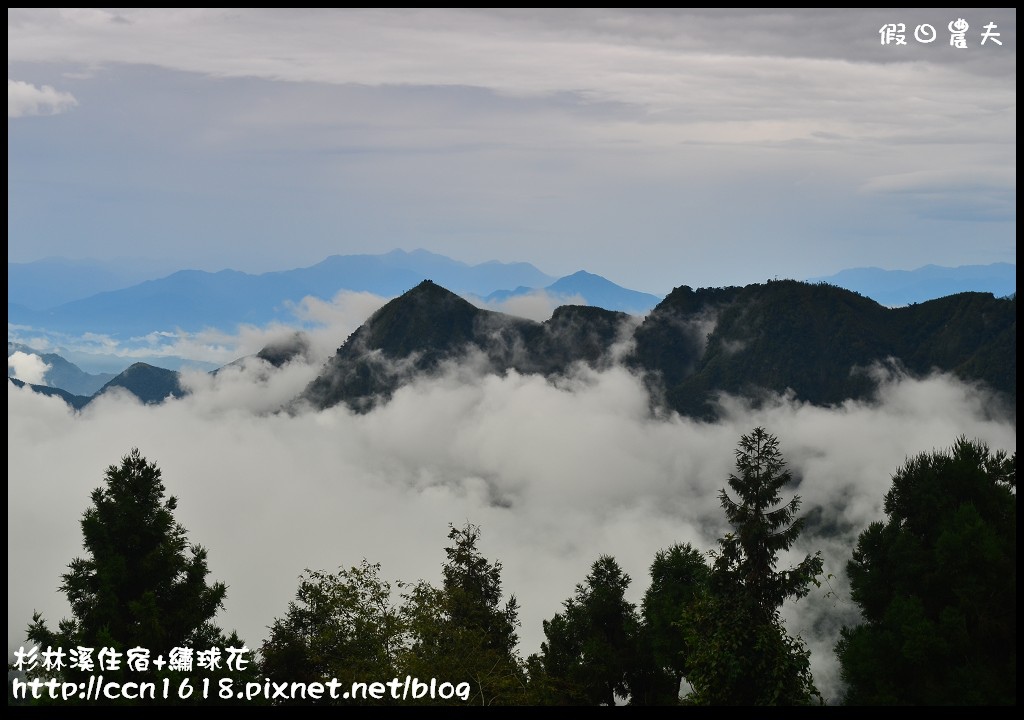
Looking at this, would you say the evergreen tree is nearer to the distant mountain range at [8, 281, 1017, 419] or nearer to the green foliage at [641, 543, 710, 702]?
the green foliage at [641, 543, 710, 702]

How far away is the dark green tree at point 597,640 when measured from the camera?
135 feet

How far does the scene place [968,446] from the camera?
111 feet

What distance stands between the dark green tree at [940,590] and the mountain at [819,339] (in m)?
124

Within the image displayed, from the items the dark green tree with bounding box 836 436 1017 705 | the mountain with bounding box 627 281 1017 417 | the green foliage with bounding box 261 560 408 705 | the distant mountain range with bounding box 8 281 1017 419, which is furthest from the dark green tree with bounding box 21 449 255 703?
the mountain with bounding box 627 281 1017 417

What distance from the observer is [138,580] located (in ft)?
83.7

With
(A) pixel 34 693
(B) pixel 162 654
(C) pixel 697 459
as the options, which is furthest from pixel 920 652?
(C) pixel 697 459

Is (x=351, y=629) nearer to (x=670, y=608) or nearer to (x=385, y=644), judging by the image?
(x=385, y=644)

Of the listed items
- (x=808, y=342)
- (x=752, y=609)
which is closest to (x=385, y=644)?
(x=752, y=609)

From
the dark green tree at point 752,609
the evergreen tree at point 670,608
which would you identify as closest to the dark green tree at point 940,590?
the dark green tree at point 752,609

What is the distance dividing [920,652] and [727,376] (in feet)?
471

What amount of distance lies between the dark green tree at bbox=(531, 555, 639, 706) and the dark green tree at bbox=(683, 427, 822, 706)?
16.7 meters

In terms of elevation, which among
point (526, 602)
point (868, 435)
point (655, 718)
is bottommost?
point (526, 602)

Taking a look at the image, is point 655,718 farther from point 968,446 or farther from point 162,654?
point 968,446

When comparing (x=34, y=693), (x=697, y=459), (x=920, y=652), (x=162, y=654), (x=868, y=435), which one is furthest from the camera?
(x=697, y=459)
